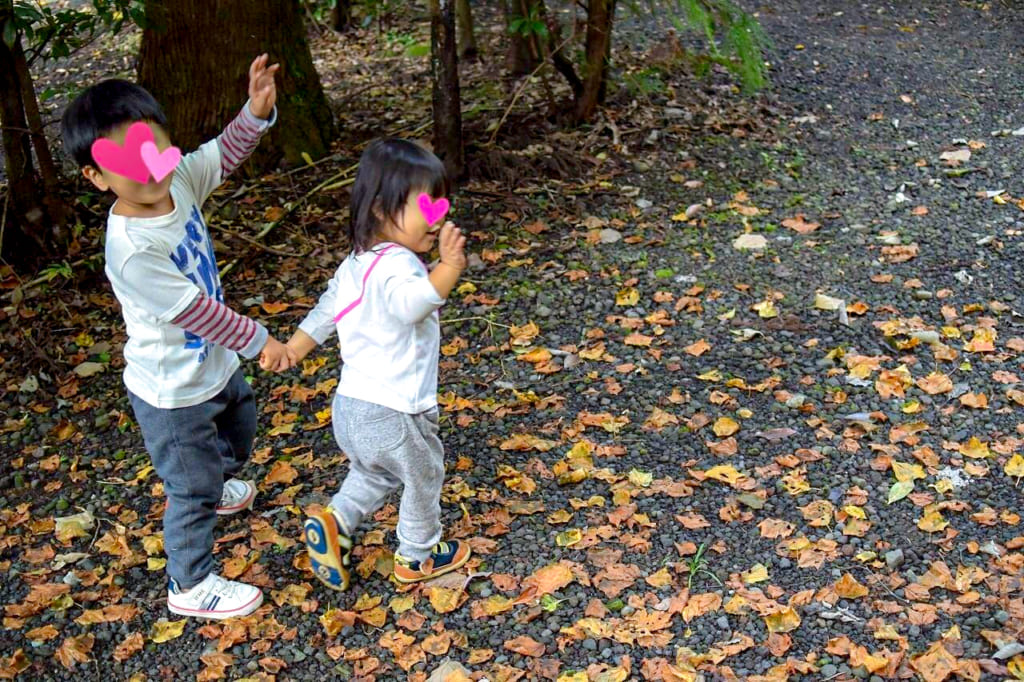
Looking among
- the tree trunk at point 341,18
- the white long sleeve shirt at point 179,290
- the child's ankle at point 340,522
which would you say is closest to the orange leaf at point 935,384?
the child's ankle at point 340,522

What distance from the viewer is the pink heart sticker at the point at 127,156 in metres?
2.53

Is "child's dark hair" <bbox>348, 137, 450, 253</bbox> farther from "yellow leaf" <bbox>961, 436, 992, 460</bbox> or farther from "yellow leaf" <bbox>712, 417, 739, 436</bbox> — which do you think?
"yellow leaf" <bbox>961, 436, 992, 460</bbox>

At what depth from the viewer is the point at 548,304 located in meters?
4.49

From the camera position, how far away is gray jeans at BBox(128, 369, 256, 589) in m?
2.82

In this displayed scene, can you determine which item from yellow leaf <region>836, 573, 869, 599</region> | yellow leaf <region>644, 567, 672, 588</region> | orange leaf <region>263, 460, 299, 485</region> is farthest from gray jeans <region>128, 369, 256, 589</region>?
yellow leaf <region>836, 573, 869, 599</region>

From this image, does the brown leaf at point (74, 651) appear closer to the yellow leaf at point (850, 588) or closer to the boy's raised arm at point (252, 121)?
the boy's raised arm at point (252, 121)

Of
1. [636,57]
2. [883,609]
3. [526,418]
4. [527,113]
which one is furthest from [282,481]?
[636,57]

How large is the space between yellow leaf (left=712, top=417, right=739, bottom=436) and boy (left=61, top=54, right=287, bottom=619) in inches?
64.7

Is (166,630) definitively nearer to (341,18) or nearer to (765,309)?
(765,309)

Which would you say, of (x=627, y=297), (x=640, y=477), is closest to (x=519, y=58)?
(x=627, y=297)

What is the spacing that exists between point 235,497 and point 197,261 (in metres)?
0.98

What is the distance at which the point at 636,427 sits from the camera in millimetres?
3656

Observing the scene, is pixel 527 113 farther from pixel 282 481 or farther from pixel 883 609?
pixel 883 609

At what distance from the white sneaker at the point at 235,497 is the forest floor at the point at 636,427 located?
44mm
